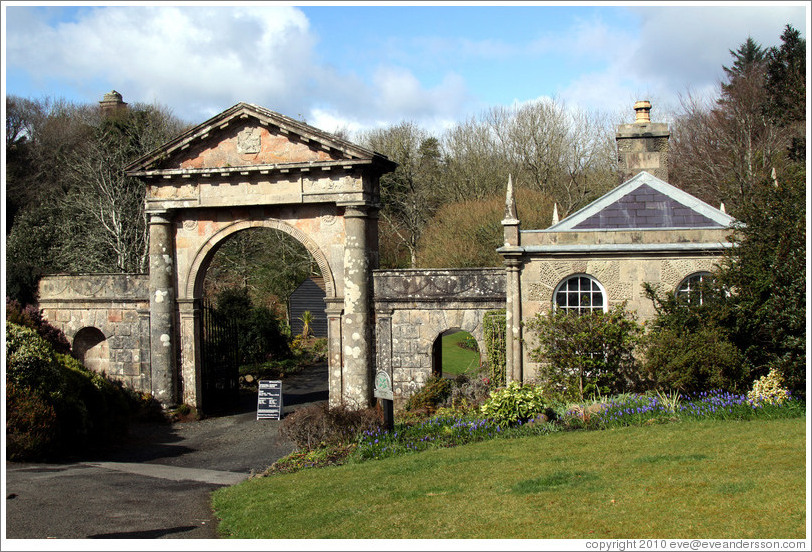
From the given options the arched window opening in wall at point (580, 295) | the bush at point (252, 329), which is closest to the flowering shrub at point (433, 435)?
the arched window opening in wall at point (580, 295)

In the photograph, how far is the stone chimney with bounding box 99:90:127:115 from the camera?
46547 mm

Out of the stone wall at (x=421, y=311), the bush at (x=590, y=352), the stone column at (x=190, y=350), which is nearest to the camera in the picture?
the bush at (x=590, y=352)

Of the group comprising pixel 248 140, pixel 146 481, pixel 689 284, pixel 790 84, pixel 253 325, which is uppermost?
pixel 790 84

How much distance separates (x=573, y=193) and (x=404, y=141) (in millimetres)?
9974

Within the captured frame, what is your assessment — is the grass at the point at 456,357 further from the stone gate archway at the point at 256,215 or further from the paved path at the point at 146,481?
the paved path at the point at 146,481

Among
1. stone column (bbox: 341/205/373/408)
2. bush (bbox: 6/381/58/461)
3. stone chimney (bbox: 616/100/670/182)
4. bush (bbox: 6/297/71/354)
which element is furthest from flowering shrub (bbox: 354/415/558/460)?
bush (bbox: 6/297/71/354)

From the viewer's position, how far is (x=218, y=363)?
20.8m

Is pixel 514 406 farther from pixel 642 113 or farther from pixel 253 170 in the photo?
pixel 642 113

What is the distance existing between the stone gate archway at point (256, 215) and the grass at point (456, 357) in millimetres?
8124

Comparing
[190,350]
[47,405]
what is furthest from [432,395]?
[47,405]

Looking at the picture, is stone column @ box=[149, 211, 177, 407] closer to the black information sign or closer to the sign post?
the black information sign

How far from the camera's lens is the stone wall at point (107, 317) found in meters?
19.8

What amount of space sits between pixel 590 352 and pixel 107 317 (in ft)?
40.6

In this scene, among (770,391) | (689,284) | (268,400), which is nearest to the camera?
(770,391)
